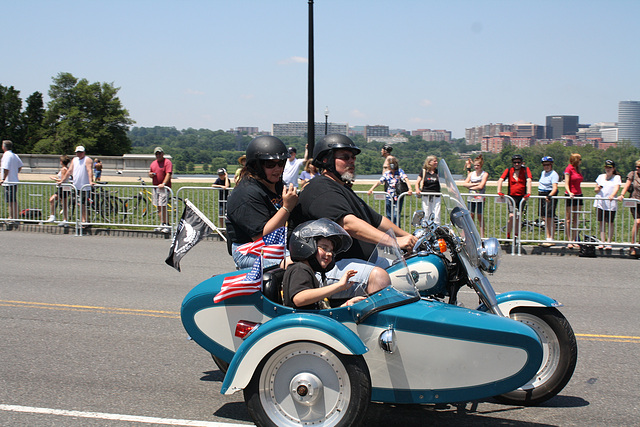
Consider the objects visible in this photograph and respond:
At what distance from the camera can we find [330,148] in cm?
504

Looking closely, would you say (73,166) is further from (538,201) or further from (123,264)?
(538,201)

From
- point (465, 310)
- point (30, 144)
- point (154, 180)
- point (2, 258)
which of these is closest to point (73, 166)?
point (154, 180)

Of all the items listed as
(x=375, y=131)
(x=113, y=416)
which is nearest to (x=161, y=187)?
(x=113, y=416)

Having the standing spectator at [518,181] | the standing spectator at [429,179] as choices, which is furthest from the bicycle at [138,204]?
the standing spectator at [518,181]

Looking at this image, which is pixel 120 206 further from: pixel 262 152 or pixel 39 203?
pixel 262 152

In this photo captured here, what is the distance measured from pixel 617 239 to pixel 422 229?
8.43 metres

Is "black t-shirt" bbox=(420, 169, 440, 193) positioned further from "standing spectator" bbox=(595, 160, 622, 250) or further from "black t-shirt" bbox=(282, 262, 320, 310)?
"black t-shirt" bbox=(282, 262, 320, 310)

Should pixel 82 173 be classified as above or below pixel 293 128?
below

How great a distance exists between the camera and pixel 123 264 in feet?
35.1

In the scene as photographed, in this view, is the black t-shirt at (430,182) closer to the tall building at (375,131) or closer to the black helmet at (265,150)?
the black helmet at (265,150)

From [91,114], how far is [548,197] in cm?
7628

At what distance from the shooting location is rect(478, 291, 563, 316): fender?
461 centimetres

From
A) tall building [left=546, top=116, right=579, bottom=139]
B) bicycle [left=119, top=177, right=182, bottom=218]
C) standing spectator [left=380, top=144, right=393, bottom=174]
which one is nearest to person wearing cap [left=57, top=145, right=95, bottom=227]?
bicycle [left=119, top=177, right=182, bottom=218]

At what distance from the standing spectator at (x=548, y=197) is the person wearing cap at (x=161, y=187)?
7746mm
